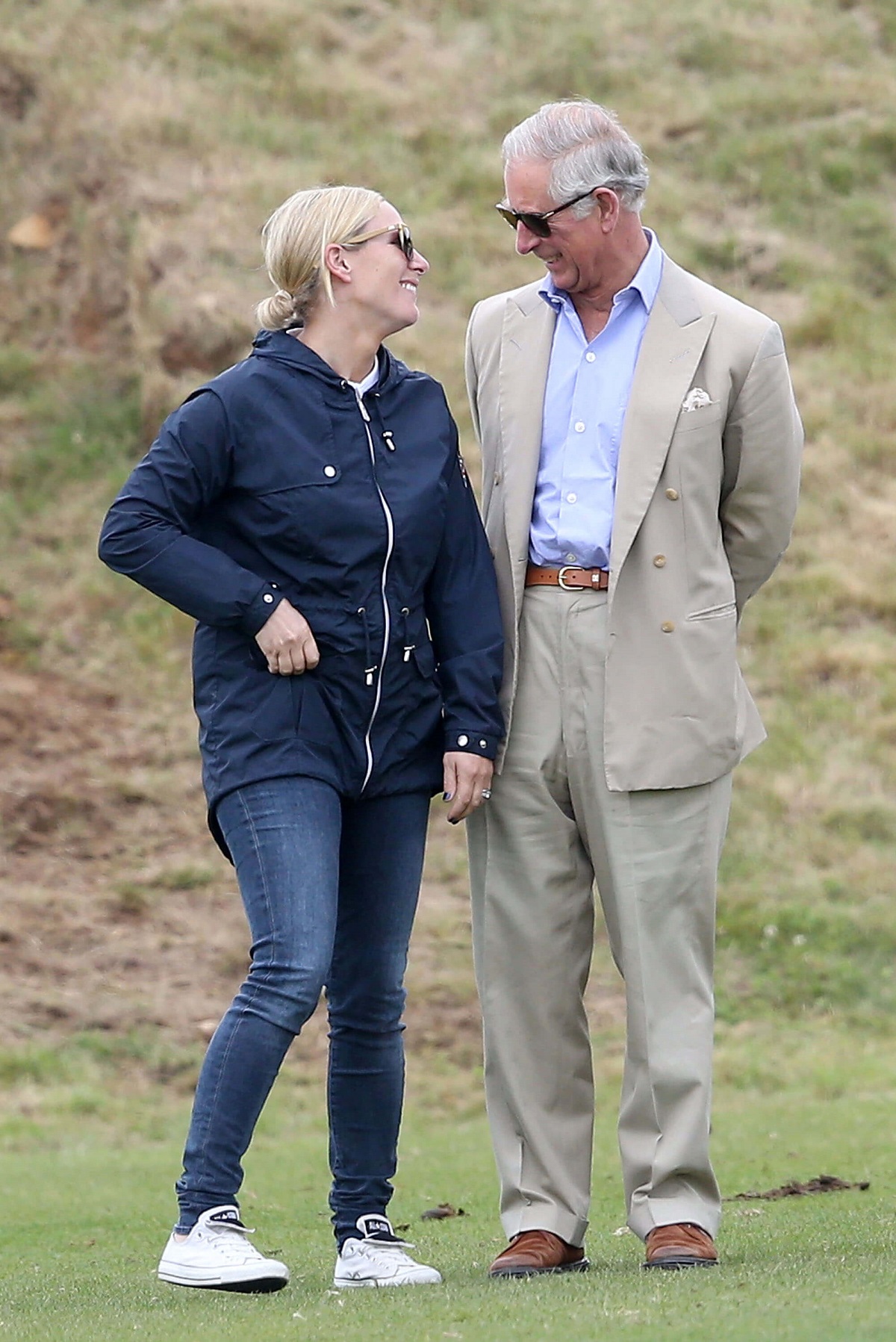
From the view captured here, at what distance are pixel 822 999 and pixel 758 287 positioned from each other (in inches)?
300

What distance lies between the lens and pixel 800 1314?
379 cm

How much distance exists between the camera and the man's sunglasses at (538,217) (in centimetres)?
480

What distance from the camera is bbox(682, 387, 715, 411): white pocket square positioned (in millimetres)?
4789

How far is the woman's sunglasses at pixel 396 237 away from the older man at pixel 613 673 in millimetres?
269

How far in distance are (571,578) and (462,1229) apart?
8.43ft

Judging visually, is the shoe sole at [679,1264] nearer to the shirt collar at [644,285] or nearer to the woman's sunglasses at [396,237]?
the shirt collar at [644,285]

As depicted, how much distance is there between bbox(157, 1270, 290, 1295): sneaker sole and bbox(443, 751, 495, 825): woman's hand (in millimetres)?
1085

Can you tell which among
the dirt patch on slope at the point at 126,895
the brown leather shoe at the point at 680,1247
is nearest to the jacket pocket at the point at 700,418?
the brown leather shoe at the point at 680,1247

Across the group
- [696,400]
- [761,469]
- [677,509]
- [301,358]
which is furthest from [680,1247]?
[301,358]

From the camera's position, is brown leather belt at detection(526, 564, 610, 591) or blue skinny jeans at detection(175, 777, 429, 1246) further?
brown leather belt at detection(526, 564, 610, 591)

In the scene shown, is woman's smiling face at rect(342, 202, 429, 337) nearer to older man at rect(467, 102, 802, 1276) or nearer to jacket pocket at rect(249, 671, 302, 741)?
older man at rect(467, 102, 802, 1276)

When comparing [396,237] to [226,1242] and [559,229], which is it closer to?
[559,229]

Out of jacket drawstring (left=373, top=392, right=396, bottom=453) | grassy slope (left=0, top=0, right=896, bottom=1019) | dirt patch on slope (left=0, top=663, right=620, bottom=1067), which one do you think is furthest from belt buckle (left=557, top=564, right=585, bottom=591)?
grassy slope (left=0, top=0, right=896, bottom=1019)

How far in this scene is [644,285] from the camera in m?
4.91
